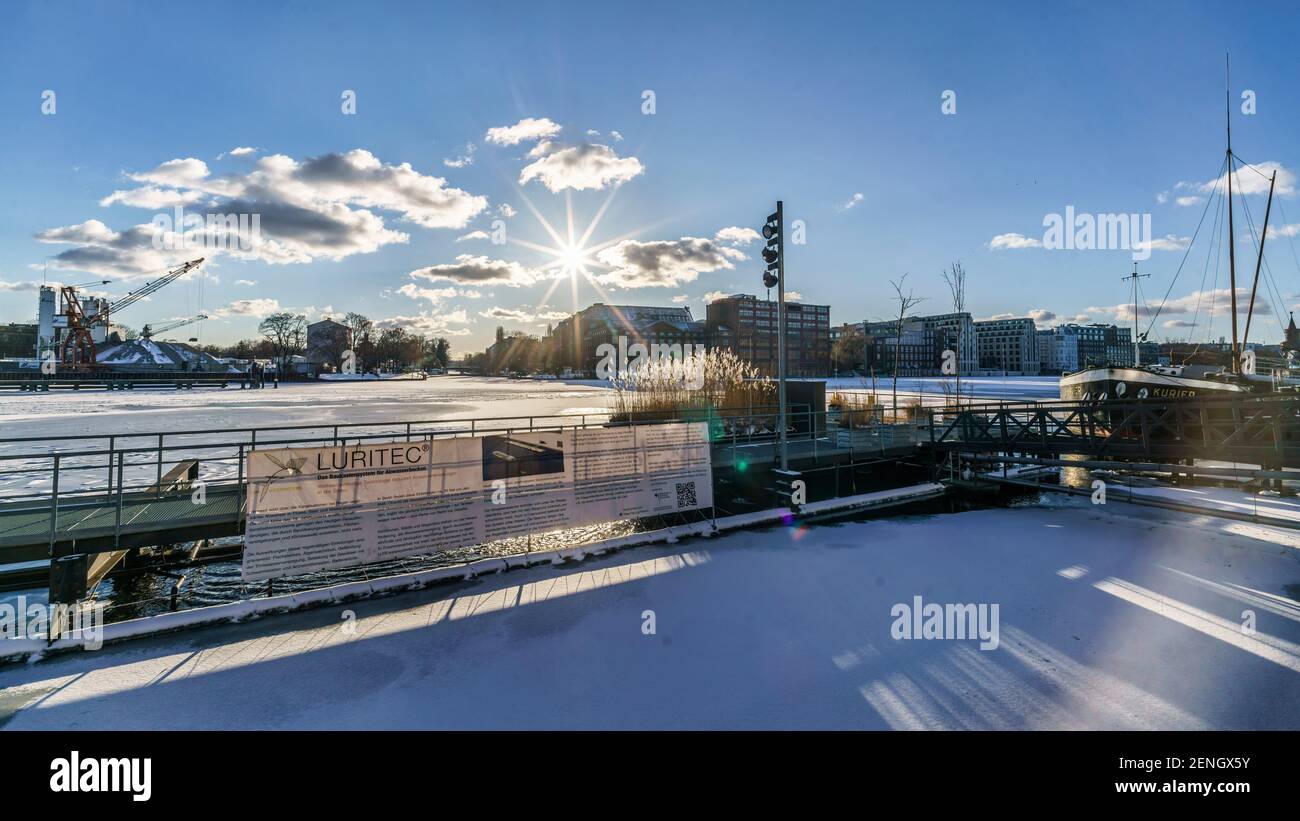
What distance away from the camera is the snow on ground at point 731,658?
4.48 m

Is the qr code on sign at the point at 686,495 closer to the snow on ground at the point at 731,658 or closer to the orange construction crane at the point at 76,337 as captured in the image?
the snow on ground at the point at 731,658

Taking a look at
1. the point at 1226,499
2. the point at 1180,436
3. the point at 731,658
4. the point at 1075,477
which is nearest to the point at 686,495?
the point at 731,658

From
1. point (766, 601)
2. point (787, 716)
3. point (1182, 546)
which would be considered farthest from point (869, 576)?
point (1182, 546)

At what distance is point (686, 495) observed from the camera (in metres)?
10.3

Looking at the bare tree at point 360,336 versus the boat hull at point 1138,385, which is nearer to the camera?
the boat hull at point 1138,385

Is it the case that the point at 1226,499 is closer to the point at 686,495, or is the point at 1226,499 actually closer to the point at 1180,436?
the point at 1180,436

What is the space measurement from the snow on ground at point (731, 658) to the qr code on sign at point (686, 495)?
1.64 meters

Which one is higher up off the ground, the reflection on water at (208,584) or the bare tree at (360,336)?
the bare tree at (360,336)

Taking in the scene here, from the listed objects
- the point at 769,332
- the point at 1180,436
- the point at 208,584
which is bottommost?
the point at 208,584

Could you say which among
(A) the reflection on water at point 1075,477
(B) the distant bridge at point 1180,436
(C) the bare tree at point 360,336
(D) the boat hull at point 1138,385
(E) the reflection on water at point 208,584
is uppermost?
(C) the bare tree at point 360,336

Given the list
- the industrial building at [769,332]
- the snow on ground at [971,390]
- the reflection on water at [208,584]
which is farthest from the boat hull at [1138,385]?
the industrial building at [769,332]

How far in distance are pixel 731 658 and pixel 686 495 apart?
16.3 ft

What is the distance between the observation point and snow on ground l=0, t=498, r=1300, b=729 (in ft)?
14.7
